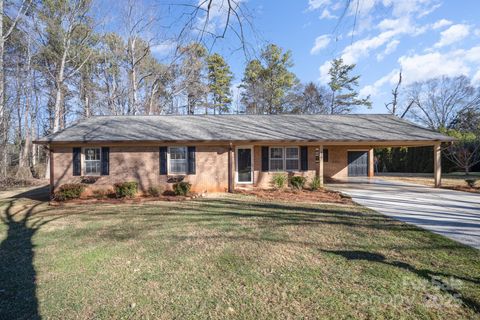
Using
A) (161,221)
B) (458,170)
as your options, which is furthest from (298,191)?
(458,170)

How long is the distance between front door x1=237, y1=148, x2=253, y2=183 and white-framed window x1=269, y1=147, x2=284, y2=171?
A: 1085 millimetres

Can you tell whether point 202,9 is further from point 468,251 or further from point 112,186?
point 112,186

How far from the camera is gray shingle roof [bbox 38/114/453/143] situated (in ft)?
39.5

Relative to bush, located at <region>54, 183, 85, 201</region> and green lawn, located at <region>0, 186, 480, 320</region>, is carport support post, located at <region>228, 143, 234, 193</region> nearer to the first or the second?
green lawn, located at <region>0, 186, 480, 320</region>

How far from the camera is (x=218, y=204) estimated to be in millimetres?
9445

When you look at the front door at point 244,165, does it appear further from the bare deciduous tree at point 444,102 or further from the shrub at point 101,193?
the bare deciduous tree at point 444,102

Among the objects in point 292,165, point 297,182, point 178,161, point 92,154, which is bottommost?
point 297,182

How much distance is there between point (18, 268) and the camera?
171 inches

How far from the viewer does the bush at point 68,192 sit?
10.7 metres

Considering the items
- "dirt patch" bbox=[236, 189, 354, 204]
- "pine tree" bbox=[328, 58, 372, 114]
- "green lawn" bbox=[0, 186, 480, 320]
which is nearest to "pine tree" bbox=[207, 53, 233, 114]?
"pine tree" bbox=[328, 58, 372, 114]

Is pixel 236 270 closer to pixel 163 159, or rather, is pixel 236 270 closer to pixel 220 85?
pixel 163 159

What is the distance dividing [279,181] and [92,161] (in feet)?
28.8

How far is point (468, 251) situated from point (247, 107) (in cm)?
2917

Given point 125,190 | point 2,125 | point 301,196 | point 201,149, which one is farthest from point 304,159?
point 2,125
